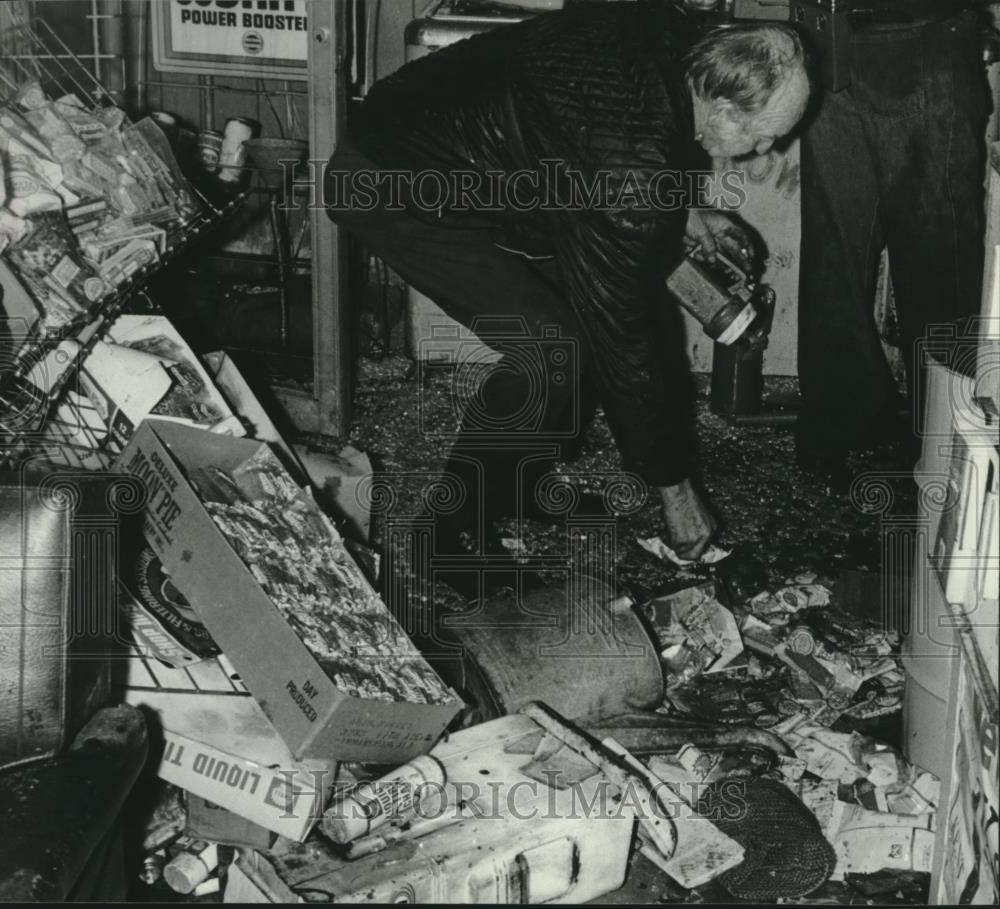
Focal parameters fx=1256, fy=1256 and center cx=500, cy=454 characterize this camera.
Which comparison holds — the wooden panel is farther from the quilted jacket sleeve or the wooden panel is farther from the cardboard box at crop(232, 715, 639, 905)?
the cardboard box at crop(232, 715, 639, 905)

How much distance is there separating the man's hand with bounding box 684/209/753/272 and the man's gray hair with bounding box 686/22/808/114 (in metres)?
0.77

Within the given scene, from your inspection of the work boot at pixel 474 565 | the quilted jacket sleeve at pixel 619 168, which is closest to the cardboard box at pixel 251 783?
the work boot at pixel 474 565

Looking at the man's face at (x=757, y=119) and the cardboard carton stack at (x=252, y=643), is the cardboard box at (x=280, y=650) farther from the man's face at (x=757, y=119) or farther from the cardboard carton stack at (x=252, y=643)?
the man's face at (x=757, y=119)

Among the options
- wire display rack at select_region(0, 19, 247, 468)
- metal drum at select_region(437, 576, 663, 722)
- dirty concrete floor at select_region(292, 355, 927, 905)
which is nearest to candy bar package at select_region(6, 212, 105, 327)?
wire display rack at select_region(0, 19, 247, 468)

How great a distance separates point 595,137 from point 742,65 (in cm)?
36

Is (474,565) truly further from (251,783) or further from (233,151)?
(233,151)

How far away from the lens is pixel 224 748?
242 cm

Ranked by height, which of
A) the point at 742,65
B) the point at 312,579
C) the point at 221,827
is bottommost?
the point at 221,827

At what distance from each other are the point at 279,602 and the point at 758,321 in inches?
90.3

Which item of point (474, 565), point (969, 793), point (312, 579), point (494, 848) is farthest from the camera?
point (474, 565)

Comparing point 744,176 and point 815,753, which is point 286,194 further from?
point 815,753

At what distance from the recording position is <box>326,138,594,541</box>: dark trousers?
3.24 metres

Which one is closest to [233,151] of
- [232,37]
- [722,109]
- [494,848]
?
[232,37]

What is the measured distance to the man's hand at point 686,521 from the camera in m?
3.24
